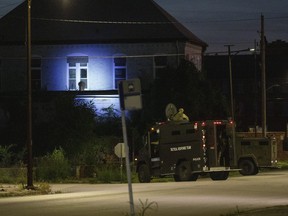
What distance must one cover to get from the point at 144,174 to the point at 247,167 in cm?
530

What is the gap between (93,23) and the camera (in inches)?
2203

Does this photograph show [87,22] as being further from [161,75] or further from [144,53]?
[161,75]

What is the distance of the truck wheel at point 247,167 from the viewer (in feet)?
114

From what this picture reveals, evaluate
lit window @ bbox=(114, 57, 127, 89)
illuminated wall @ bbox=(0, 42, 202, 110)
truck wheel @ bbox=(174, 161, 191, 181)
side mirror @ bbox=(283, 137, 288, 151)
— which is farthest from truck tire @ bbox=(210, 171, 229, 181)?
lit window @ bbox=(114, 57, 127, 89)

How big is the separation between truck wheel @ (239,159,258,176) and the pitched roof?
69.6 feet

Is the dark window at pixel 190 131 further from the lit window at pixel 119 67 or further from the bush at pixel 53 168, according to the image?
the lit window at pixel 119 67

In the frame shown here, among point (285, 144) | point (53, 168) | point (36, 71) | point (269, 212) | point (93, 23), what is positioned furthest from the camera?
point (93, 23)

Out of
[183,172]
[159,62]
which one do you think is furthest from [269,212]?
[159,62]

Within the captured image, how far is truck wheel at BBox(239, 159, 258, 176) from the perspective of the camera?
34688 millimetres

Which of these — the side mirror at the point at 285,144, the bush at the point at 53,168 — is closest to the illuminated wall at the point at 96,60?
the side mirror at the point at 285,144

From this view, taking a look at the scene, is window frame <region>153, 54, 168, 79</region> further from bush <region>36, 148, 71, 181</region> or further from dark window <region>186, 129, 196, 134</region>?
dark window <region>186, 129, 196, 134</region>

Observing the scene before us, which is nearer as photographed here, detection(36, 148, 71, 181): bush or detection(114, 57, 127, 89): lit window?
detection(36, 148, 71, 181): bush

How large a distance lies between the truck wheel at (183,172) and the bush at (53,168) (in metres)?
7.83

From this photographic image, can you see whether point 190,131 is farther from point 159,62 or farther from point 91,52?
point 91,52
